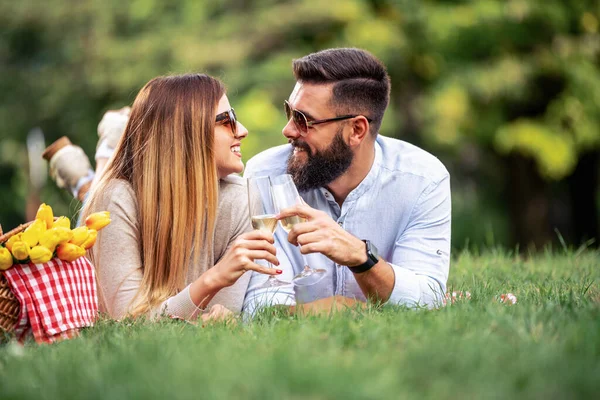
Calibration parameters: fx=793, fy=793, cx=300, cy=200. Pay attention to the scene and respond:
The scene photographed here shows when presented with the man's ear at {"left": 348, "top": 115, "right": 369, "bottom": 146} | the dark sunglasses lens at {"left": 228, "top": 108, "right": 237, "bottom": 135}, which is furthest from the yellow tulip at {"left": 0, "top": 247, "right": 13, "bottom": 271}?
the man's ear at {"left": 348, "top": 115, "right": 369, "bottom": 146}

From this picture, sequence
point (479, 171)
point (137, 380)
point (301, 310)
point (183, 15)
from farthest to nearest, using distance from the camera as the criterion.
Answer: point (479, 171), point (183, 15), point (301, 310), point (137, 380)

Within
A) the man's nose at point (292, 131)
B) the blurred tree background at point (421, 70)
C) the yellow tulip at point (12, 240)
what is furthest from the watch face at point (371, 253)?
the blurred tree background at point (421, 70)

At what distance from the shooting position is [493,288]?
173 inches

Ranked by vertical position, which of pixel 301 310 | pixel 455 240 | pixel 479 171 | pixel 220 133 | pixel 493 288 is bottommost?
pixel 455 240

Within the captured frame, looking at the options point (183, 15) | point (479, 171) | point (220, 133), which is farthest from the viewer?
point (479, 171)

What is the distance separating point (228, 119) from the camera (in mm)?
4277

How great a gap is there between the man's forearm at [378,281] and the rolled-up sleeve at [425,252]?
0.03 m

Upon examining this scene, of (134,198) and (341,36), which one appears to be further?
(341,36)

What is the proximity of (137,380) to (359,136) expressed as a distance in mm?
2593

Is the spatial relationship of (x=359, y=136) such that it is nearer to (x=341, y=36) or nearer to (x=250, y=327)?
(x=250, y=327)

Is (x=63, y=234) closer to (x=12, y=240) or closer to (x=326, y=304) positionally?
(x=12, y=240)

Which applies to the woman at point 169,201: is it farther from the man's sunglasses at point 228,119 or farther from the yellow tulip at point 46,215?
the yellow tulip at point 46,215

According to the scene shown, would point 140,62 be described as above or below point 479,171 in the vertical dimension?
above

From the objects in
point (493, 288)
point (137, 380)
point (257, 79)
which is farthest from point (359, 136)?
point (257, 79)
